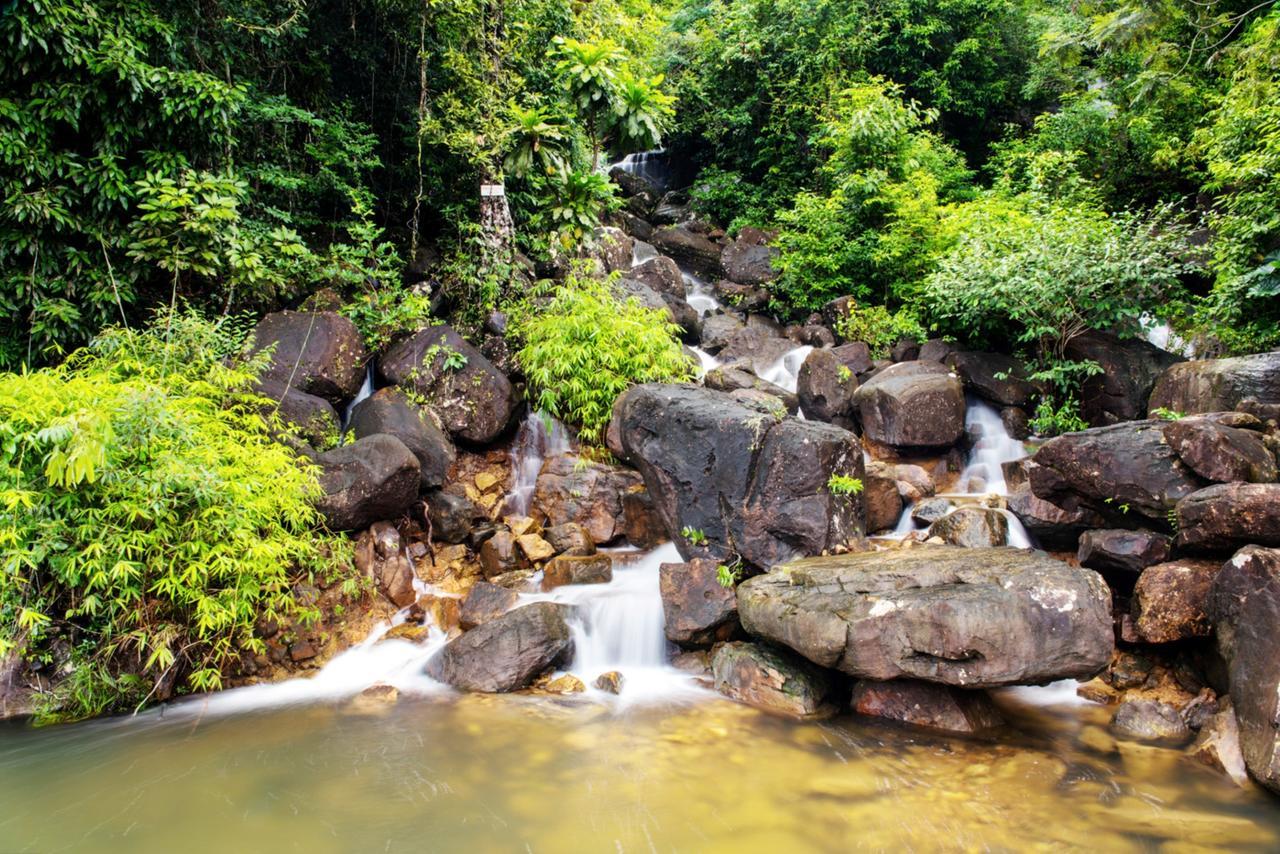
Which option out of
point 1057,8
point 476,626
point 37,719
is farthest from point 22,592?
point 1057,8

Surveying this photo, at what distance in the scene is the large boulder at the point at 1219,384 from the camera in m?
6.96

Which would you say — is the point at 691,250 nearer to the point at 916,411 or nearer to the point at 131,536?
the point at 916,411

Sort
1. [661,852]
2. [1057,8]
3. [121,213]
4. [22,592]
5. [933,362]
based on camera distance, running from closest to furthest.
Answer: [661,852], [22,592], [121,213], [933,362], [1057,8]

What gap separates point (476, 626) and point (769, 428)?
12.4ft

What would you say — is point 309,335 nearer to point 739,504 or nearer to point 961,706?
point 739,504

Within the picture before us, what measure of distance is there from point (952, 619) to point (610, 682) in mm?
3138

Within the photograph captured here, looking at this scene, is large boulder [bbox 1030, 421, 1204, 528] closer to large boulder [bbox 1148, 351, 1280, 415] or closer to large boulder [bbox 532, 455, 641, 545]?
large boulder [bbox 1148, 351, 1280, 415]

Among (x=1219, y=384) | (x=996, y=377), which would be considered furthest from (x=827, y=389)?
(x=1219, y=384)

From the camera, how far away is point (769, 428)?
24.5 ft

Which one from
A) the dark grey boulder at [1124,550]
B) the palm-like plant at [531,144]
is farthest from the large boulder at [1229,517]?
the palm-like plant at [531,144]

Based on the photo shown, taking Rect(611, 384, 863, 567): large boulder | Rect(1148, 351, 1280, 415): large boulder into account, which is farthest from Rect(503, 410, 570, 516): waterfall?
Rect(1148, 351, 1280, 415): large boulder

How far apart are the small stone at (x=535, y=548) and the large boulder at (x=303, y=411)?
2.60 m

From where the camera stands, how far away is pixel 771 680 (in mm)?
5961

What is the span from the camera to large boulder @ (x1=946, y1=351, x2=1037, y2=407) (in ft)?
33.4
